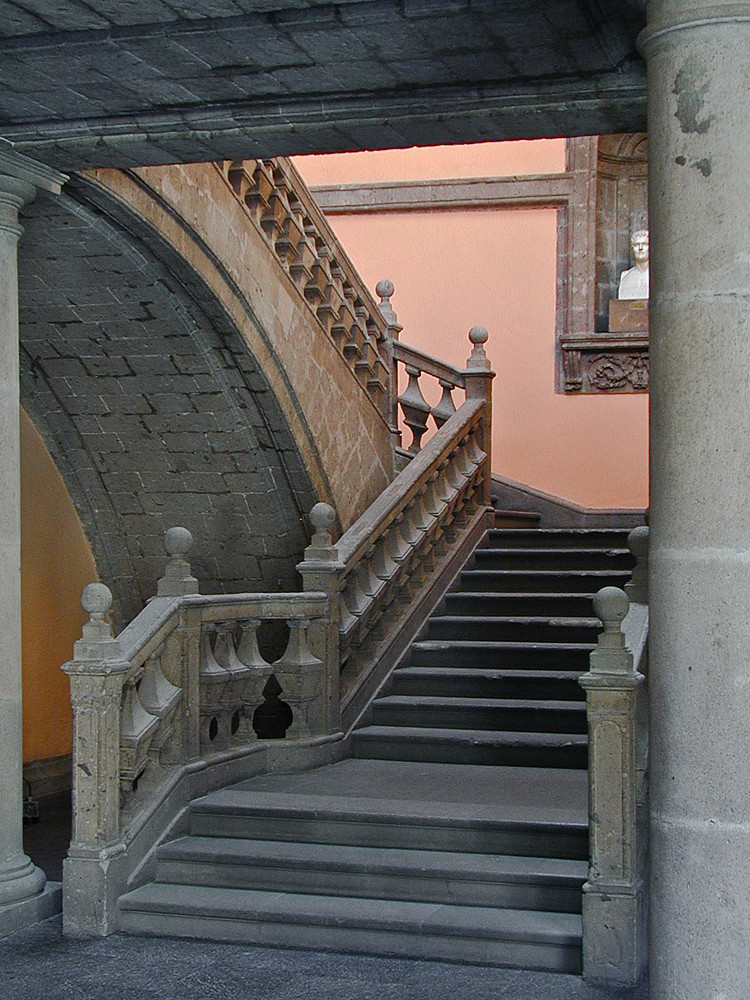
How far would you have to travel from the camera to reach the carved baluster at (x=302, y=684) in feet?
24.4

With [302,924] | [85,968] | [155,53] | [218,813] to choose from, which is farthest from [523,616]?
[155,53]

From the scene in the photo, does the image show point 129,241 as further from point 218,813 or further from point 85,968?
point 85,968

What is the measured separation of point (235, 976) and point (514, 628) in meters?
3.82

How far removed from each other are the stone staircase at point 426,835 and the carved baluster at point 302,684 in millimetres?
259

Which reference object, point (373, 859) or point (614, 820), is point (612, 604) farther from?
point (373, 859)

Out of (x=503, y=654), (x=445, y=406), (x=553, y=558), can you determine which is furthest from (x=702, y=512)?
(x=445, y=406)

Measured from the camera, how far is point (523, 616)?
29.4 ft

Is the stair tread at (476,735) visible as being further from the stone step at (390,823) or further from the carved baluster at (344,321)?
the carved baluster at (344,321)

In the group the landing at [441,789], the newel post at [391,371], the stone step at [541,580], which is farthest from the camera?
the newel post at [391,371]

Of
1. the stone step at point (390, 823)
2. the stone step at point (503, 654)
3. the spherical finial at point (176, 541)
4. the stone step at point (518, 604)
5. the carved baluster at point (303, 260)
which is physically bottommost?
the stone step at point (390, 823)

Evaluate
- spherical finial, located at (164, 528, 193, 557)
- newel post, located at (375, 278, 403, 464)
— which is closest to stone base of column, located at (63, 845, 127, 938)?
spherical finial, located at (164, 528, 193, 557)

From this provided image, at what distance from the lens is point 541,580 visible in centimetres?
924

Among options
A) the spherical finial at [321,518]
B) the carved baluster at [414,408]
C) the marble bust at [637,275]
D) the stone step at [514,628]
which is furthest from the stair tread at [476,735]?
the marble bust at [637,275]

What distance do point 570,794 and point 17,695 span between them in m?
2.52
